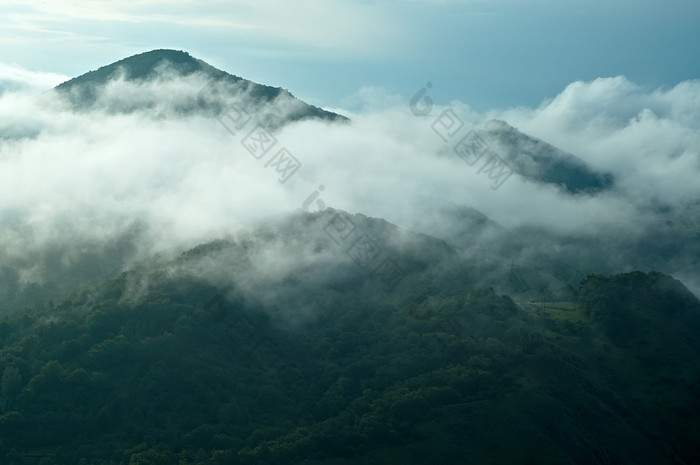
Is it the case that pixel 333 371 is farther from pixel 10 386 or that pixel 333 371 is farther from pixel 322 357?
pixel 10 386

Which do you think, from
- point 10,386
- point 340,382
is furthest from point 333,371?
point 10,386

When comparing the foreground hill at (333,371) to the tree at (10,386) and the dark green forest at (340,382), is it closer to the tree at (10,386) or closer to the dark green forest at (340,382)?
the tree at (10,386)

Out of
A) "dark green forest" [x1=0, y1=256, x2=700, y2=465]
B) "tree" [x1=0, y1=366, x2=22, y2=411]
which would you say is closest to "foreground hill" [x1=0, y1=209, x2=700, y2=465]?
"tree" [x1=0, y1=366, x2=22, y2=411]

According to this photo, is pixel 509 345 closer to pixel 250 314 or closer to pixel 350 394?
pixel 350 394

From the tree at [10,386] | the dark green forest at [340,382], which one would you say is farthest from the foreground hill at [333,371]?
the dark green forest at [340,382]

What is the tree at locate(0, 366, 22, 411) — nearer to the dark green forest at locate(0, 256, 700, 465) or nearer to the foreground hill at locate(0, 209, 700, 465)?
the foreground hill at locate(0, 209, 700, 465)
